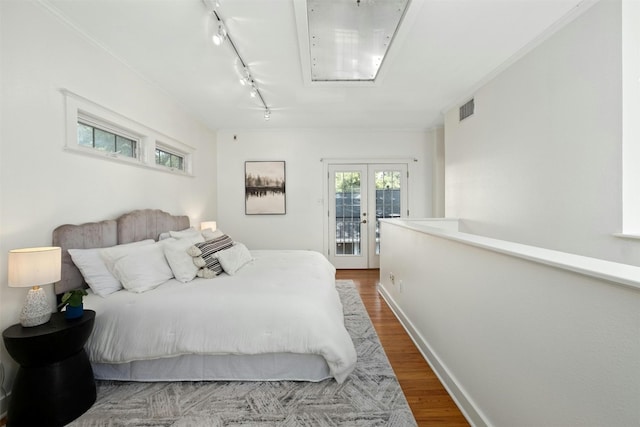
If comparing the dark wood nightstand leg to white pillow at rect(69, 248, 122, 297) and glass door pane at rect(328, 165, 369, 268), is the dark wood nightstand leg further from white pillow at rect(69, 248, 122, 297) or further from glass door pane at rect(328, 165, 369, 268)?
glass door pane at rect(328, 165, 369, 268)

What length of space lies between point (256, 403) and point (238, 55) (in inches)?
111

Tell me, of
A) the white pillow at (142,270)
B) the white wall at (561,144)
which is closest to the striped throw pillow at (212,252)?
the white pillow at (142,270)

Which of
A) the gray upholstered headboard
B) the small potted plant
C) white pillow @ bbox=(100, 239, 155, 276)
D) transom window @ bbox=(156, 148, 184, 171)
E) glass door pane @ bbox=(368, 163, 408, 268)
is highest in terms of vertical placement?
transom window @ bbox=(156, 148, 184, 171)

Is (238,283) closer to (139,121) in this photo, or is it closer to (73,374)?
(73,374)

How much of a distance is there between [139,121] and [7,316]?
1.97 meters

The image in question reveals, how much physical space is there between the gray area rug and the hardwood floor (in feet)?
0.26

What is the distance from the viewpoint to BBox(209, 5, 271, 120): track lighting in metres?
1.96

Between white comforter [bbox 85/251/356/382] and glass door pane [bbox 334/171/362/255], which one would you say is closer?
white comforter [bbox 85/251/356/382]

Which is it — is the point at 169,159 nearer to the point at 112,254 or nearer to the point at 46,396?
the point at 112,254

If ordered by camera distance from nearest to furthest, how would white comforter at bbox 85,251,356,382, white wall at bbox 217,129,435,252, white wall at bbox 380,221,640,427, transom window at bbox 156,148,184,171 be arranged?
1. white wall at bbox 380,221,640,427
2. white comforter at bbox 85,251,356,382
3. transom window at bbox 156,148,184,171
4. white wall at bbox 217,129,435,252

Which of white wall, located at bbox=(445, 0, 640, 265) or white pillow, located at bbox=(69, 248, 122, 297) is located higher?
white wall, located at bbox=(445, 0, 640, 265)

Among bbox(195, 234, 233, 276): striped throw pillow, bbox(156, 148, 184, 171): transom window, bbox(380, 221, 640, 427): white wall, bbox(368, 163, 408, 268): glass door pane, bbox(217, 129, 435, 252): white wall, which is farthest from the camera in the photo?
bbox(368, 163, 408, 268): glass door pane

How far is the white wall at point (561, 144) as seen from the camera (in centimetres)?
182

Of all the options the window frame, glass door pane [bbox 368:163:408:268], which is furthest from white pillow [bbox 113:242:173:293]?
glass door pane [bbox 368:163:408:268]
